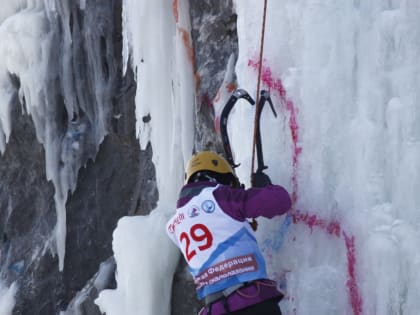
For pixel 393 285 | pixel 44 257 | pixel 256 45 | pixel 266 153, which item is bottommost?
pixel 44 257

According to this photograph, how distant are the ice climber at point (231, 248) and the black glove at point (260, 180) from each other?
0.05 meters

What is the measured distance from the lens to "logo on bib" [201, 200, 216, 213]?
9.66 ft

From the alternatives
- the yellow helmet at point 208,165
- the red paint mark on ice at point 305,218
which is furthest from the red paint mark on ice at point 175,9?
the yellow helmet at point 208,165

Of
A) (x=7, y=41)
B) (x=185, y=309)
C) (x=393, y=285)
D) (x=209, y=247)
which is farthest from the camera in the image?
(x=7, y=41)

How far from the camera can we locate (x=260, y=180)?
3016mm

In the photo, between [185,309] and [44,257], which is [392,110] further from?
[44,257]

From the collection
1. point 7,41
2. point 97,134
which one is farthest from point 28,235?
point 7,41

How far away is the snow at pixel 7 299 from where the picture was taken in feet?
23.6

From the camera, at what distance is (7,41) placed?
731 centimetres

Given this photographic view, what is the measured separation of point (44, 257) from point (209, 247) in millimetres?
4844

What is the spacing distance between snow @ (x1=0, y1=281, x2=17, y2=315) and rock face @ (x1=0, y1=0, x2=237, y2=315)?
0.06 meters

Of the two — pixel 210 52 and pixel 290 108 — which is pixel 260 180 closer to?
pixel 290 108

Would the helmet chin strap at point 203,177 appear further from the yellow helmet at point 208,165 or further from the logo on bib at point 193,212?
the logo on bib at point 193,212

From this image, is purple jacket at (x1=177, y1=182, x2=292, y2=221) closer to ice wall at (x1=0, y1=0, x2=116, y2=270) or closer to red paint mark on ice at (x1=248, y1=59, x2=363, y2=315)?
red paint mark on ice at (x1=248, y1=59, x2=363, y2=315)
